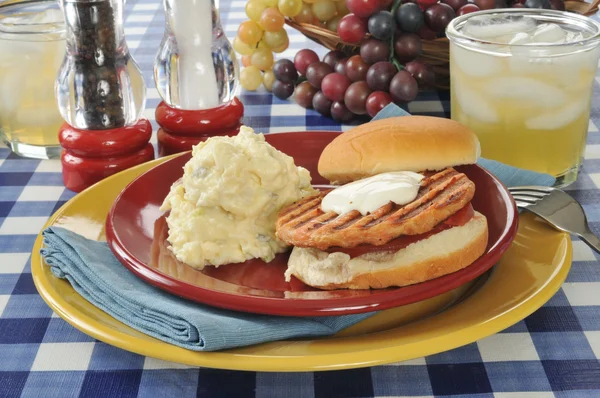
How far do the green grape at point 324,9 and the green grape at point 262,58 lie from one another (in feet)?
0.80

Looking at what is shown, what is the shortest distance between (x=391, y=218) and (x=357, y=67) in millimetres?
1084

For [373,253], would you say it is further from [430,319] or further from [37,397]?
[37,397]

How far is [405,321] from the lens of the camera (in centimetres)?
131

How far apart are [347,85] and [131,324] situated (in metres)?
1.27

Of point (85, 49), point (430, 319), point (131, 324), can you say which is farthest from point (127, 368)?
point (85, 49)

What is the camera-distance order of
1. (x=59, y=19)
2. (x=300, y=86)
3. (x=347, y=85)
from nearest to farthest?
(x=59, y=19)
(x=347, y=85)
(x=300, y=86)

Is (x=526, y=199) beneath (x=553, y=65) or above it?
beneath

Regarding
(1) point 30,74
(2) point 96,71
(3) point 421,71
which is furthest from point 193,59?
(3) point 421,71

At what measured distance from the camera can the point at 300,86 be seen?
2471mm

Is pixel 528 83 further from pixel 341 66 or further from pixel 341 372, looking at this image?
pixel 341 372

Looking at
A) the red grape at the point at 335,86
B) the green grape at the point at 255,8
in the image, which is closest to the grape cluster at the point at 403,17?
the red grape at the point at 335,86

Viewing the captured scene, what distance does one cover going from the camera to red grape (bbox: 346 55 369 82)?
229cm

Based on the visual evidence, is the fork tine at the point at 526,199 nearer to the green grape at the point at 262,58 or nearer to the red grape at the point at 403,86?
the red grape at the point at 403,86

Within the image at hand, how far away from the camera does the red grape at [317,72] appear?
239 cm
